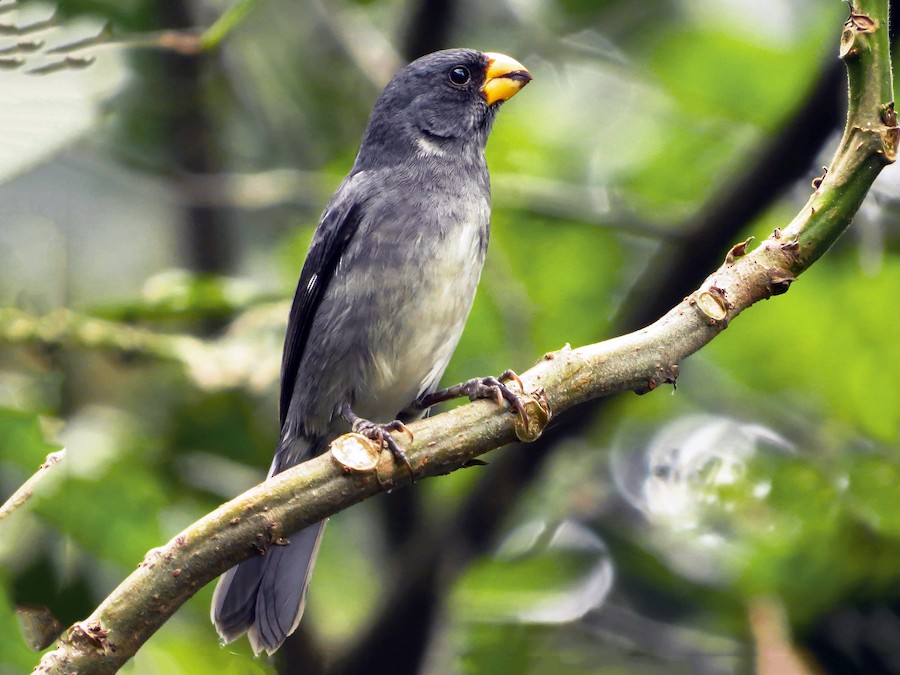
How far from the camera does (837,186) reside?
1.85 meters

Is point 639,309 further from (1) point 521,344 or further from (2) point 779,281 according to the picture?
(2) point 779,281

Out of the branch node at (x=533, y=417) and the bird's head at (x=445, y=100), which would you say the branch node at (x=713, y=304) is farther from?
the bird's head at (x=445, y=100)

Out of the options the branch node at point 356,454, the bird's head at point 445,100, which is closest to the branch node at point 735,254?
the branch node at point 356,454

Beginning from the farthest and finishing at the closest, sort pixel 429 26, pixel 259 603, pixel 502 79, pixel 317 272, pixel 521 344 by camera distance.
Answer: pixel 429 26 → pixel 521 344 → pixel 502 79 → pixel 317 272 → pixel 259 603

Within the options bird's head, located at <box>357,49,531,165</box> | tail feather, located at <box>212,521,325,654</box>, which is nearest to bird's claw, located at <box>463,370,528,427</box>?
tail feather, located at <box>212,521,325,654</box>

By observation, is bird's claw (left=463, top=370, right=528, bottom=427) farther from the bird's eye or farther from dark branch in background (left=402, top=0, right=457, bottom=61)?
dark branch in background (left=402, top=0, right=457, bottom=61)

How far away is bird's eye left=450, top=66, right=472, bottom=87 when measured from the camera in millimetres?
3574

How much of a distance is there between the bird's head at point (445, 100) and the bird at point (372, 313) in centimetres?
4

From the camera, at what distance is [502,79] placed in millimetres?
3527

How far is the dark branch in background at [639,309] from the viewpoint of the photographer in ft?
10.5

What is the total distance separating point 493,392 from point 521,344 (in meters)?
1.64

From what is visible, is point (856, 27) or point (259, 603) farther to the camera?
point (259, 603)

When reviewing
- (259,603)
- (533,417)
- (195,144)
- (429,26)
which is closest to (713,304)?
(533,417)

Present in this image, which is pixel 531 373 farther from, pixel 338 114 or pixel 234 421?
pixel 338 114
